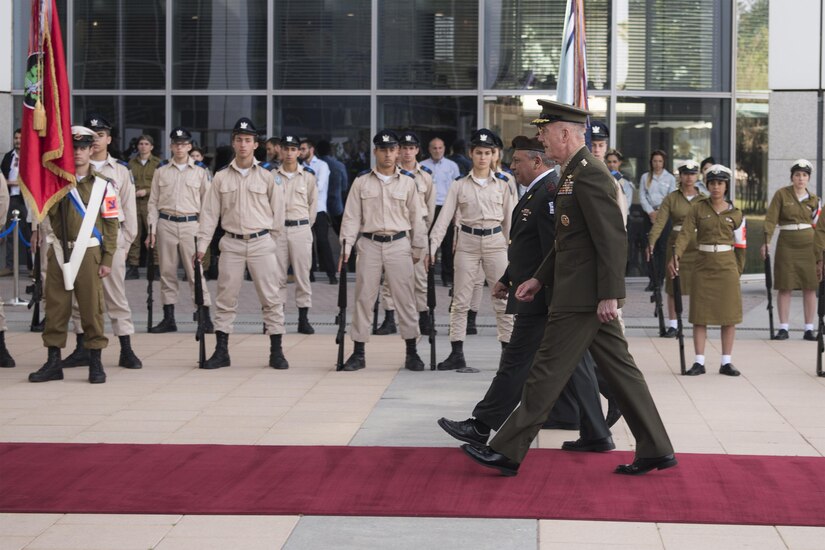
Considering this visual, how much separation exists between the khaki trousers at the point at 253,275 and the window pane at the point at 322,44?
823 centimetres

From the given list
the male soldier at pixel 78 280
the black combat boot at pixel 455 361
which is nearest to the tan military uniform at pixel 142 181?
the male soldier at pixel 78 280

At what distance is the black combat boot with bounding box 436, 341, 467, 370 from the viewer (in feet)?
37.1

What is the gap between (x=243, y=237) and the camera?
11.5 metres

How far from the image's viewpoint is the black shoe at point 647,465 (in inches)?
281

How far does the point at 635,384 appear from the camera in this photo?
7152mm

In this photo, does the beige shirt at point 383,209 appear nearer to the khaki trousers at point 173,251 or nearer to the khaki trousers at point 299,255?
the khaki trousers at point 299,255

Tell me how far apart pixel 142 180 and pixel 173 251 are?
15.1ft

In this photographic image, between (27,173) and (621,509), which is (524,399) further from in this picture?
(27,173)

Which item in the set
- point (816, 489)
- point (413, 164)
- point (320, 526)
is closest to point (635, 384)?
point (816, 489)

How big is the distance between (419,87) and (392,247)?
826cm

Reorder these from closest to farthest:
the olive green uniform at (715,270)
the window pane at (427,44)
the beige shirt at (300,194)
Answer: the olive green uniform at (715,270) < the beige shirt at (300,194) < the window pane at (427,44)

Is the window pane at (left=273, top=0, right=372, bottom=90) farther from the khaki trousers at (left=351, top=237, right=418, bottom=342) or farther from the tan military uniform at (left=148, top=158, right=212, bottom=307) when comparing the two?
the khaki trousers at (left=351, top=237, right=418, bottom=342)

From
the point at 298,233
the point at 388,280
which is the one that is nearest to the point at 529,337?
the point at 388,280

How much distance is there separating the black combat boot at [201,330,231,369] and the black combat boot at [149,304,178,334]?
2.34 metres
